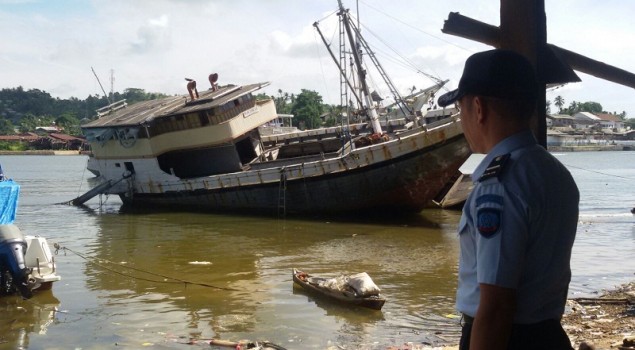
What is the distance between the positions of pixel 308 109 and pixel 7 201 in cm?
6726

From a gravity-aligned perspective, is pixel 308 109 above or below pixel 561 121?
above

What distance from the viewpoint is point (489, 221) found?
2086 millimetres

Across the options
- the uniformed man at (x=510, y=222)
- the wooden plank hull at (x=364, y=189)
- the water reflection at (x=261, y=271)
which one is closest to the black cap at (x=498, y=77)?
the uniformed man at (x=510, y=222)

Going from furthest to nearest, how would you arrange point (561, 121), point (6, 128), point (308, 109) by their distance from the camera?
point (6, 128)
point (561, 121)
point (308, 109)

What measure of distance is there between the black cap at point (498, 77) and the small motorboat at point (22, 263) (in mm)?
9721

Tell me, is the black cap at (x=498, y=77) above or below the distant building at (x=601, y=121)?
below

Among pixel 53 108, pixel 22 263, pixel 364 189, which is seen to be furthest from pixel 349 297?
pixel 53 108

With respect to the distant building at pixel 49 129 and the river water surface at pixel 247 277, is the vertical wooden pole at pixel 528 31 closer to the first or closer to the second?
the river water surface at pixel 247 277

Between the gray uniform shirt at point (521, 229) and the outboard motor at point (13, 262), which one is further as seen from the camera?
the outboard motor at point (13, 262)

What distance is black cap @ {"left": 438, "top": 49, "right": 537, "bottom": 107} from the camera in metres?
2.27

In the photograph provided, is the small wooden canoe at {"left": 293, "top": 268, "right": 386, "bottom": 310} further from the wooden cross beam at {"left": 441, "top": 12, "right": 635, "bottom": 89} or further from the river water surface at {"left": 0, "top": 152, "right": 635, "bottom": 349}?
the wooden cross beam at {"left": 441, "top": 12, "right": 635, "bottom": 89}

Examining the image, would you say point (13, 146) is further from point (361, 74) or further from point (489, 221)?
point (489, 221)

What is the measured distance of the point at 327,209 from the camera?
22.8 m

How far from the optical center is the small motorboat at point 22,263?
10418 mm
